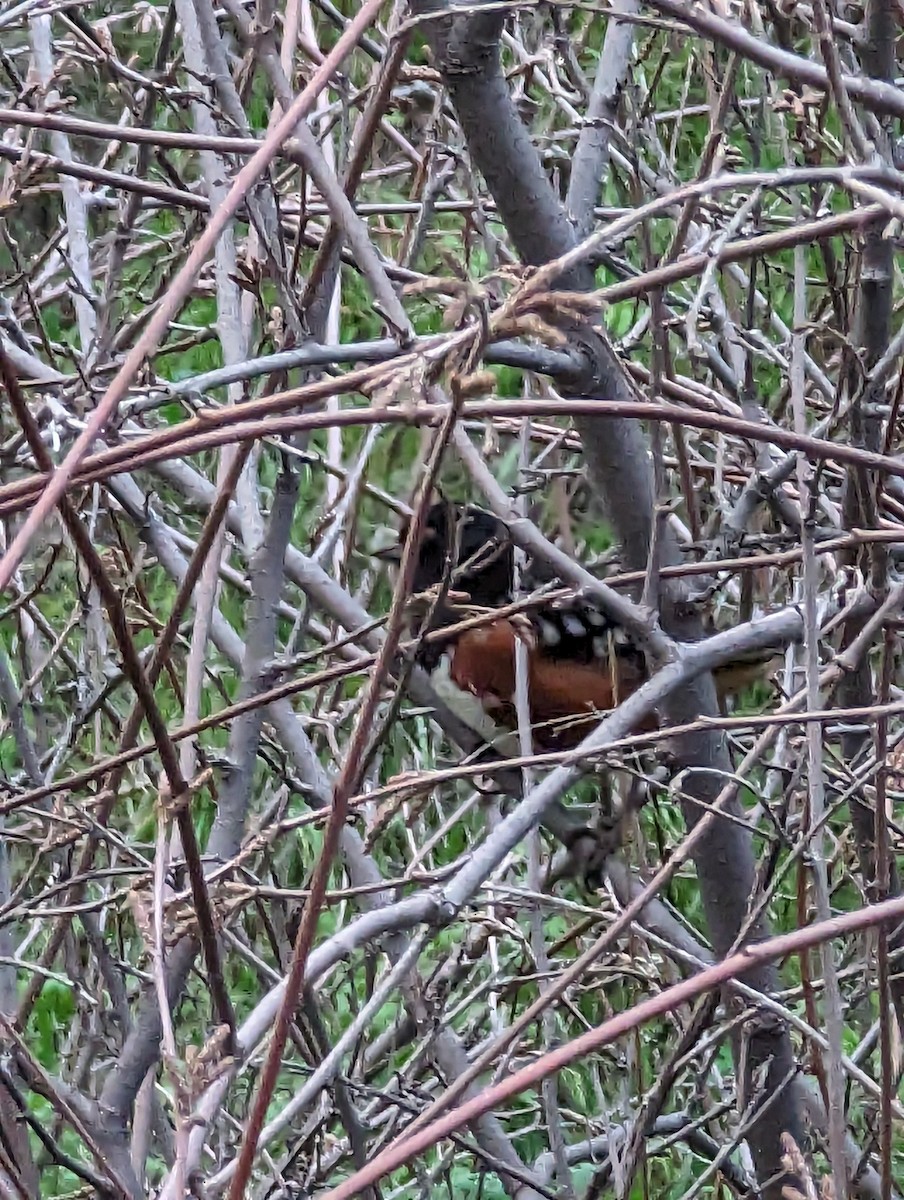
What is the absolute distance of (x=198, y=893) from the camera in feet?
3.57

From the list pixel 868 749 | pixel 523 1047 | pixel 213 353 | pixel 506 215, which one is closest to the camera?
pixel 506 215

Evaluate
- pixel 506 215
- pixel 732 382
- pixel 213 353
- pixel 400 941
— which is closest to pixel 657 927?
pixel 400 941

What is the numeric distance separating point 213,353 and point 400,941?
3014 millimetres

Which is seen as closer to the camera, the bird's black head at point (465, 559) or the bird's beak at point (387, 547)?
the bird's black head at point (465, 559)

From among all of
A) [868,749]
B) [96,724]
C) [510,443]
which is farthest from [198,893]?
[510,443]

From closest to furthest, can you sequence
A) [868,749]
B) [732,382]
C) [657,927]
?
1. [868,749]
2. [657,927]
3. [732,382]

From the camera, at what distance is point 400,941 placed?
2131 millimetres

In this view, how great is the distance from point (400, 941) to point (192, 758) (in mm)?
444

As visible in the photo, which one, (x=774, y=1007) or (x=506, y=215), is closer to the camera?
(x=774, y=1007)

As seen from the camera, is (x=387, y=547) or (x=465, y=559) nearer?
(x=465, y=559)

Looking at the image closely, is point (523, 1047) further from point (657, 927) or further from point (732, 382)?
point (732, 382)

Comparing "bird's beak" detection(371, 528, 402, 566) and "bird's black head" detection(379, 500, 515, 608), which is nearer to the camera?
"bird's black head" detection(379, 500, 515, 608)

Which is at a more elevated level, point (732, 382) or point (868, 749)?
Result: point (732, 382)

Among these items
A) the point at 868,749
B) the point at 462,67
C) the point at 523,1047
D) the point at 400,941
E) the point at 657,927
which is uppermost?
the point at 462,67
